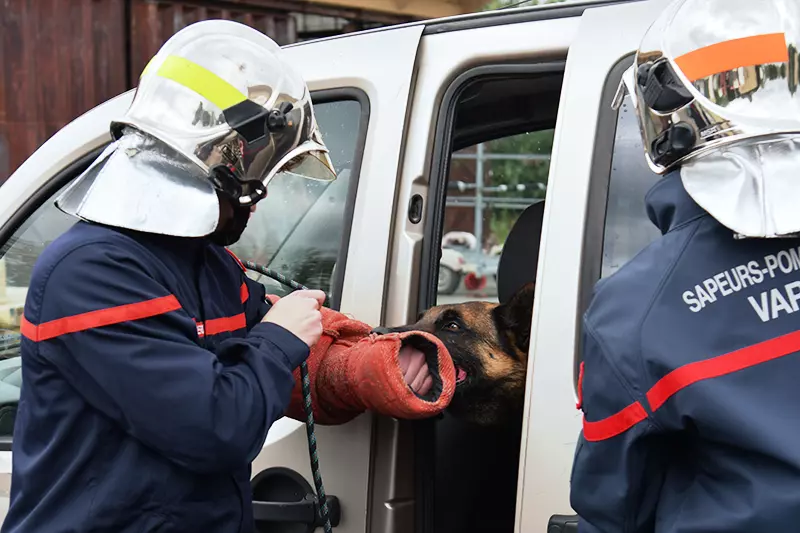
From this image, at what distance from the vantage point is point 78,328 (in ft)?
4.91

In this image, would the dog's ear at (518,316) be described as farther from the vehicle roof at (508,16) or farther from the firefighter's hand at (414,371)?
the vehicle roof at (508,16)

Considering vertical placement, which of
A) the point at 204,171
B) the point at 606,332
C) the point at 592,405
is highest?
the point at 204,171

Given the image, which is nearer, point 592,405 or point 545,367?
point 592,405

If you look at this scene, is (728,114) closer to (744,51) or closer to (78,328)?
(744,51)

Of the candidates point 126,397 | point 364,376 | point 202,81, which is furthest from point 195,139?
point 364,376

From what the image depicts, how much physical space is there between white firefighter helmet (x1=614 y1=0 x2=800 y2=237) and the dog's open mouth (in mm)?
1094

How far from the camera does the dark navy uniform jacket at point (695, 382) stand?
1.13 metres

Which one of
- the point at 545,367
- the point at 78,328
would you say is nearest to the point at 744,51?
the point at 545,367

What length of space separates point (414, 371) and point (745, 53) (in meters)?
1.09

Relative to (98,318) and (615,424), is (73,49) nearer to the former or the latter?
(98,318)

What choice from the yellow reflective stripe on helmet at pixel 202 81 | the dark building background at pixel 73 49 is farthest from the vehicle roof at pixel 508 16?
the dark building background at pixel 73 49

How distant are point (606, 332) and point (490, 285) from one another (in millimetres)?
12685

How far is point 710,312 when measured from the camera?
3.89ft

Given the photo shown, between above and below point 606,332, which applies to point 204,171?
above
